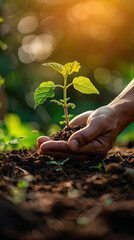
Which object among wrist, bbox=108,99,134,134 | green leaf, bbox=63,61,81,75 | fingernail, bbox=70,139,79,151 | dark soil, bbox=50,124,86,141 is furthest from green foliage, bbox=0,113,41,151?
wrist, bbox=108,99,134,134

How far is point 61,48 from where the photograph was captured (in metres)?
5.90

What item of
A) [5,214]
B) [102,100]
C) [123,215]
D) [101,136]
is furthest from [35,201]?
[102,100]

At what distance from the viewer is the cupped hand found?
1.74 m

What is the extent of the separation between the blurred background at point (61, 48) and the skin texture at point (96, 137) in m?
3.41

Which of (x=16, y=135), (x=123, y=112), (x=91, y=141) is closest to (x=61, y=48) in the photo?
(x=16, y=135)

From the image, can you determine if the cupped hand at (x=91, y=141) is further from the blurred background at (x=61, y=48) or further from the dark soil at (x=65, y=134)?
the blurred background at (x=61, y=48)

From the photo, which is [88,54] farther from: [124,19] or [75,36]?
[124,19]

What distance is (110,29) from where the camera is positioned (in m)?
5.71

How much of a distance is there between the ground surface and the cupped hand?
138mm

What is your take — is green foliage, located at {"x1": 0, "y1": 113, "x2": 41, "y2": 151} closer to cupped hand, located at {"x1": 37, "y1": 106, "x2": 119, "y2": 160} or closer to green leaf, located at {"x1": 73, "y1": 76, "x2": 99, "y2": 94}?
cupped hand, located at {"x1": 37, "y1": 106, "x2": 119, "y2": 160}

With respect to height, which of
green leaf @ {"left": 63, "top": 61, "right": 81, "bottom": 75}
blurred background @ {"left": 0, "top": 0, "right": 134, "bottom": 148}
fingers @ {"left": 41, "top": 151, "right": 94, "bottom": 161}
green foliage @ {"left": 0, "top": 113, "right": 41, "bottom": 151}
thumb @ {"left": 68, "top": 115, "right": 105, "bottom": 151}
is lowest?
fingers @ {"left": 41, "top": 151, "right": 94, "bottom": 161}

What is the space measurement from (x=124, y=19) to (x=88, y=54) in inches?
38.5

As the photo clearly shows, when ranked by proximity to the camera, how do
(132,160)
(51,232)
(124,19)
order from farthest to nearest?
1. (124,19)
2. (132,160)
3. (51,232)

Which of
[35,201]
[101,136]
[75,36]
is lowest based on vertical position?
[35,201]
